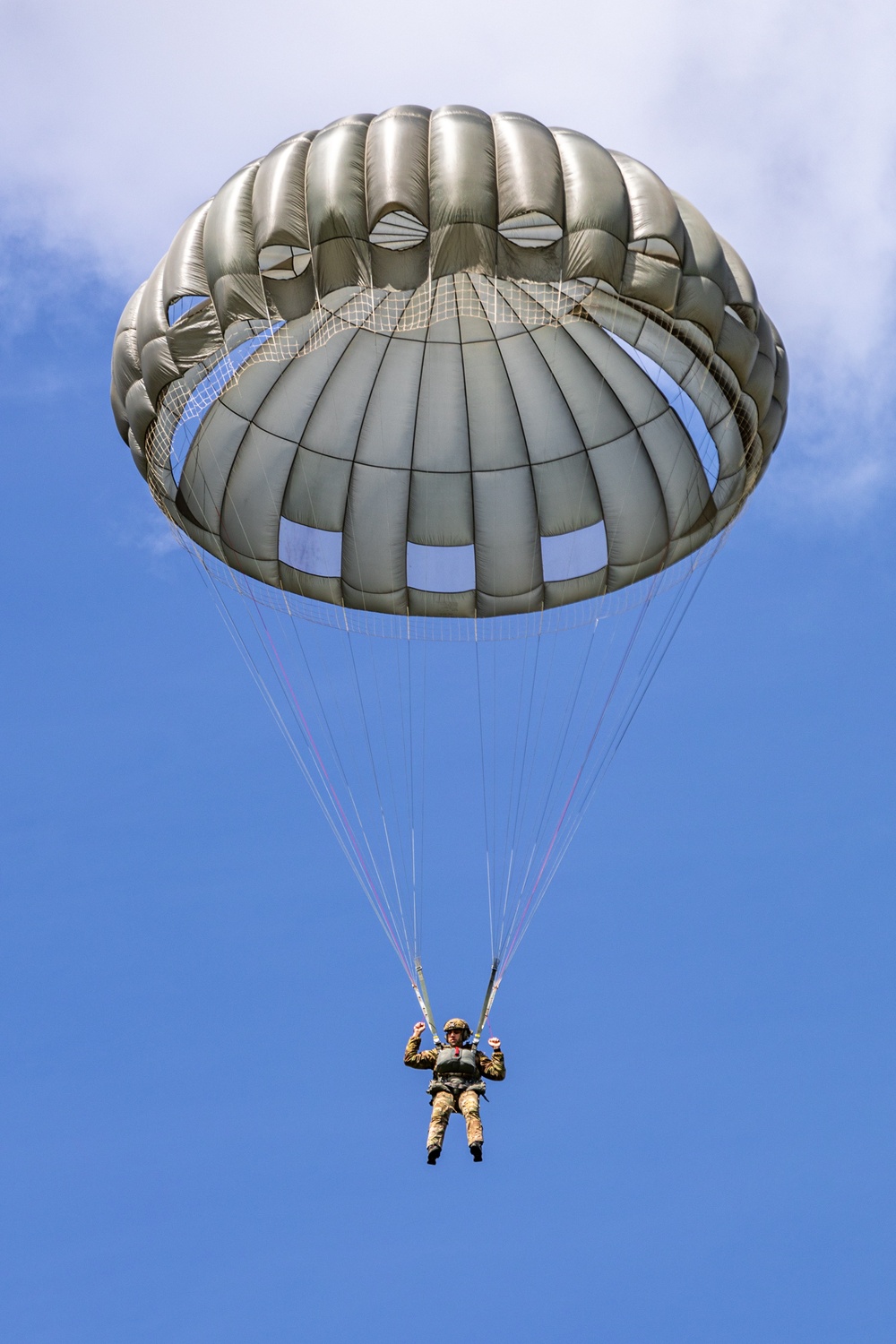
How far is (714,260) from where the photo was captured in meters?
17.3

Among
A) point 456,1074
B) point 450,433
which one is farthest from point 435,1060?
point 450,433

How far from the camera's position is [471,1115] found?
1712 cm

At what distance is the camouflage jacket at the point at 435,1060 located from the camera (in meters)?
17.5

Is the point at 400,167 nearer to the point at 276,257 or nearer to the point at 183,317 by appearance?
the point at 276,257

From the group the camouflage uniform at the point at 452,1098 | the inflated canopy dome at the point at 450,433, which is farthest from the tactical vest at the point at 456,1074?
the inflated canopy dome at the point at 450,433

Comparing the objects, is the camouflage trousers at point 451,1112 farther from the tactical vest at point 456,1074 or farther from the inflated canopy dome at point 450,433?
the inflated canopy dome at point 450,433

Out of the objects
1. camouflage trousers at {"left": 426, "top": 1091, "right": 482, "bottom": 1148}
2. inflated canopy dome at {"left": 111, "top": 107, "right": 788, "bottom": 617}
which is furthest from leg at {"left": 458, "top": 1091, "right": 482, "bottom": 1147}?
inflated canopy dome at {"left": 111, "top": 107, "right": 788, "bottom": 617}

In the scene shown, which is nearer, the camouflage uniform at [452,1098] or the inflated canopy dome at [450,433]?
the camouflage uniform at [452,1098]

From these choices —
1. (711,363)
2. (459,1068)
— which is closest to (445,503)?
(711,363)

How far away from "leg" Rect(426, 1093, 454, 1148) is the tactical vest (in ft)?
0.28

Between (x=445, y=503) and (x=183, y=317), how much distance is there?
141 inches

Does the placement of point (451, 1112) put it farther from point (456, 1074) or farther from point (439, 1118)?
point (456, 1074)

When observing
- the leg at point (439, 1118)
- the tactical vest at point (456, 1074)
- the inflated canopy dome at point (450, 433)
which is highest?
the inflated canopy dome at point (450, 433)

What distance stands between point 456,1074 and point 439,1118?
47 cm
